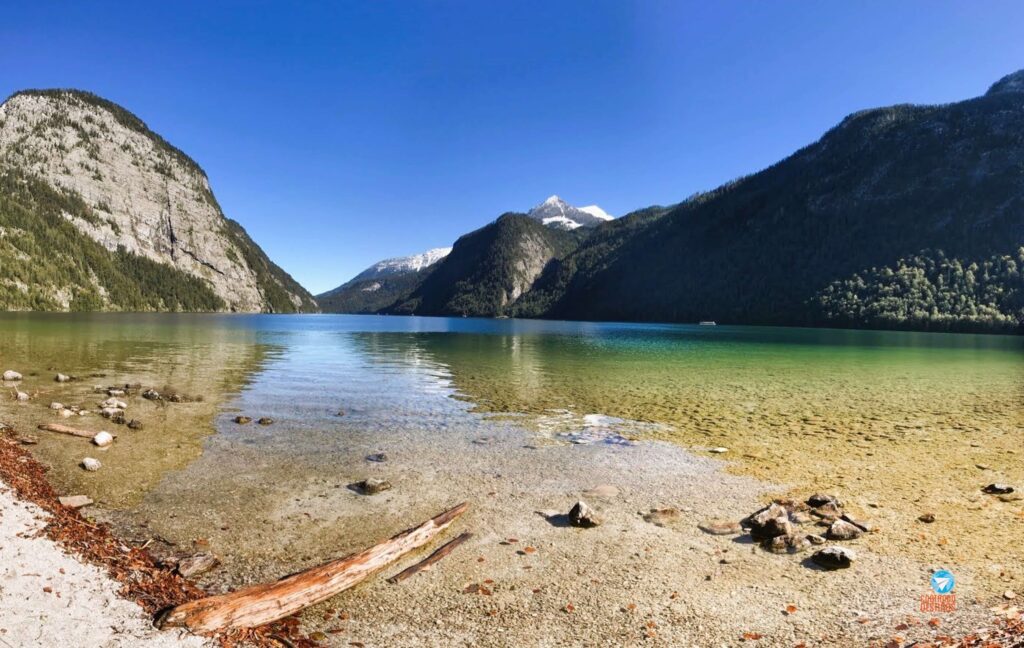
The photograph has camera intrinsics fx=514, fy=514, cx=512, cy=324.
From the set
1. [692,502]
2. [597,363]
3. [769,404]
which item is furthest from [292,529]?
[597,363]

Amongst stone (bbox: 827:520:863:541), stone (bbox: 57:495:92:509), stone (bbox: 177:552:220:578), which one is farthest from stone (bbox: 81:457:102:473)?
stone (bbox: 827:520:863:541)

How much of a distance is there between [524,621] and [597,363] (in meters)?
42.3

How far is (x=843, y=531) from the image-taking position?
10391 mm

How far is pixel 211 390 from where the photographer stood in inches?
1101

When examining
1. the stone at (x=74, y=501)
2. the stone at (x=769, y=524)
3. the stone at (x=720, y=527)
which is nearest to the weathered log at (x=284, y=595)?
the stone at (x=720, y=527)

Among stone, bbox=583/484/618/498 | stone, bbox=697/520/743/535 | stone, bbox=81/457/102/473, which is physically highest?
stone, bbox=81/457/102/473

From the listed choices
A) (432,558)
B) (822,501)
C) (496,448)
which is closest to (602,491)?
(496,448)

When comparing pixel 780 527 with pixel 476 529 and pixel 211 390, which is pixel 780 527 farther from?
pixel 211 390

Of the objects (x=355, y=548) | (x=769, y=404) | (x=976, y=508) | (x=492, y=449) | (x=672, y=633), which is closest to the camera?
(x=672, y=633)

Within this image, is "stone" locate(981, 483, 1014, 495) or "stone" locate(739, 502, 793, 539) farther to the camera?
"stone" locate(981, 483, 1014, 495)

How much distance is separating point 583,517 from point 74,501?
10858mm

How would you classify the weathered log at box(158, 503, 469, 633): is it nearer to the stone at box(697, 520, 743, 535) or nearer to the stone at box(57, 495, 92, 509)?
the stone at box(697, 520, 743, 535)

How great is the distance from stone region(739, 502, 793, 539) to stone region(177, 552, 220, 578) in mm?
10203

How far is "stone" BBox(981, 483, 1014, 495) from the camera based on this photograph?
13266 millimetres
